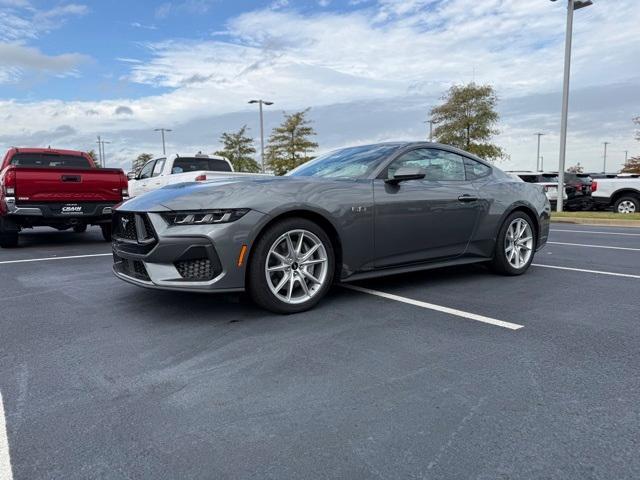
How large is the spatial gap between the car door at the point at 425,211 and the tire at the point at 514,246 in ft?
1.67

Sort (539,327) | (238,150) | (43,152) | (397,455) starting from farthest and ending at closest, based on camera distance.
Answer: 1. (238,150)
2. (43,152)
3. (539,327)
4. (397,455)

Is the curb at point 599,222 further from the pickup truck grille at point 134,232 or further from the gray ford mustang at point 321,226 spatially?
the pickup truck grille at point 134,232

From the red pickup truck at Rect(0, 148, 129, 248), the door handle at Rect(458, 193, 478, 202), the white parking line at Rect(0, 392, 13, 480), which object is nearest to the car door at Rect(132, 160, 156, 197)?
the red pickup truck at Rect(0, 148, 129, 248)

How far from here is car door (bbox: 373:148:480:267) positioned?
444cm

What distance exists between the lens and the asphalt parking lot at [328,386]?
1.99m

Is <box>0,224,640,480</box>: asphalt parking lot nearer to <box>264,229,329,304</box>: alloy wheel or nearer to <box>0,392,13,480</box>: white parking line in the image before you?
<box>0,392,13,480</box>: white parking line

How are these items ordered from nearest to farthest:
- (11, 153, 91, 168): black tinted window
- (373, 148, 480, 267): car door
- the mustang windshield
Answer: (373, 148, 480, 267): car door → the mustang windshield → (11, 153, 91, 168): black tinted window

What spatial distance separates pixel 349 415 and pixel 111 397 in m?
1.19

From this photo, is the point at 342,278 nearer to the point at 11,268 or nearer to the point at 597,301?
the point at 597,301

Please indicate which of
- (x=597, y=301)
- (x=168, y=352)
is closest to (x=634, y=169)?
(x=597, y=301)

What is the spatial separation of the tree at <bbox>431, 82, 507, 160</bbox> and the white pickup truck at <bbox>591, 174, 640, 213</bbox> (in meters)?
13.8

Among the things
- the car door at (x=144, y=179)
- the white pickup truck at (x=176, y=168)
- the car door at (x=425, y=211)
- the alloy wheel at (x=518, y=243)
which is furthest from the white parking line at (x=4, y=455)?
the car door at (x=144, y=179)

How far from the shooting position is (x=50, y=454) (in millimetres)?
2033

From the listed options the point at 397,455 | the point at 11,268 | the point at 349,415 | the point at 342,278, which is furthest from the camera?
the point at 11,268
